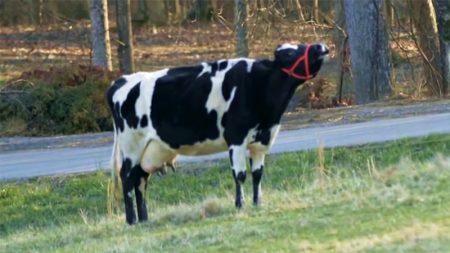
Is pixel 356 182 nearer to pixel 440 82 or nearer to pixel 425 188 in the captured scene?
pixel 425 188

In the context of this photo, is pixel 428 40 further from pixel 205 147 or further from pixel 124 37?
pixel 205 147

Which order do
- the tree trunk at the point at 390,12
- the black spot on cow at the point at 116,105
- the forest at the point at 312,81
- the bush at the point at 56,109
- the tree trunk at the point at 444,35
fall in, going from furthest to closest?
the tree trunk at the point at 390,12
the tree trunk at the point at 444,35
the forest at the point at 312,81
the bush at the point at 56,109
the black spot on cow at the point at 116,105

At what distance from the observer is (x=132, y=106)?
39.4 ft

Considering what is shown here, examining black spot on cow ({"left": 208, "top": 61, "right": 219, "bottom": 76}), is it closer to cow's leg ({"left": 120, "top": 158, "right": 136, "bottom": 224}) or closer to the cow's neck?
the cow's neck

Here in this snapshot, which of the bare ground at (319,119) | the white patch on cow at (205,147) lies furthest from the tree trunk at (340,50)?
the white patch on cow at (205,147)

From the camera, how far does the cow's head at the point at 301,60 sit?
11.3m

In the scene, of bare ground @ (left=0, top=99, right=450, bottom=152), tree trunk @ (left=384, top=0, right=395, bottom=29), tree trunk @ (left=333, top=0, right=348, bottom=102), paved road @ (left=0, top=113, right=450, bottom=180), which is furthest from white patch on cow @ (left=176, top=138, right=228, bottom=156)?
tree trunk @ (left=384, top=0, right=395, bottom=29)

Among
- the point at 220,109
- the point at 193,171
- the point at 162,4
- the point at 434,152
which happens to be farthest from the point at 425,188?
the point at 162,4

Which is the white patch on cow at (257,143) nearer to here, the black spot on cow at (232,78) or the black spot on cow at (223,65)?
the black spot on cow at (232,78)

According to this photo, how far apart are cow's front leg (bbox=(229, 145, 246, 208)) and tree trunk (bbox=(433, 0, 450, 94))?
15.5m

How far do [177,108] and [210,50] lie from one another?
3545 cm

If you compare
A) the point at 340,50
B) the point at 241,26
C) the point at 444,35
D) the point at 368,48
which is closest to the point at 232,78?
the point at 368,48

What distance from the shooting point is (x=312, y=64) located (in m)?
11.3

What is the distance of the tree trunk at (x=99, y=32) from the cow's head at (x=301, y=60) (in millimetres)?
19129
